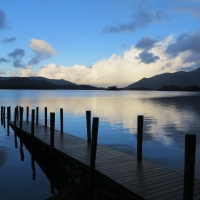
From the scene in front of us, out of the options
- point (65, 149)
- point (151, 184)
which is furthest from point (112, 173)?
point (65, 149)

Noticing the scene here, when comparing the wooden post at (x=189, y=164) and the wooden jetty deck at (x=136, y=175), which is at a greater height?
the wooden post at (x=189, y=164)

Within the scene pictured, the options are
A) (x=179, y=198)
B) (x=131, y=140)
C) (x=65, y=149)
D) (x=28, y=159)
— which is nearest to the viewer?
(x=179, y=198)

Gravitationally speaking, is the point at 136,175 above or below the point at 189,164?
below

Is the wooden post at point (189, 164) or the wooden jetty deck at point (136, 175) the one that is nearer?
the wooden post at point (189, 164)

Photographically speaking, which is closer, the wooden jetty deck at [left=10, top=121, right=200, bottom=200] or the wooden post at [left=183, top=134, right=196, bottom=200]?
the wooden post at [left=183, top=134, right=196, bottom=200]

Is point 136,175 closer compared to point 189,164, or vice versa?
point 189,164

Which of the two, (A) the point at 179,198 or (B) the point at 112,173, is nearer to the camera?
(A) the point at 179,198

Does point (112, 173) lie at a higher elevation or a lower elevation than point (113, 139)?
higher

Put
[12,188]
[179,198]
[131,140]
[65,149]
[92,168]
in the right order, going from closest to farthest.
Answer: [179,198] < [92,168] < [12,188] < [65,149] < [131,140]

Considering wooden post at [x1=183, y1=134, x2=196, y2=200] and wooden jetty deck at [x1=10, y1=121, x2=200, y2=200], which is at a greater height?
wooden post at [x1=183, y1=134, x2=196, y2=200]

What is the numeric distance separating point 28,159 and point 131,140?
8.49 metres

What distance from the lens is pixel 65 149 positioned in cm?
1190

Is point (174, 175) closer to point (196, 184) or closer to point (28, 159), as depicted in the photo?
point (196, 184)

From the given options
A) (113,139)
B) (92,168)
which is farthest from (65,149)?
(113,139)
